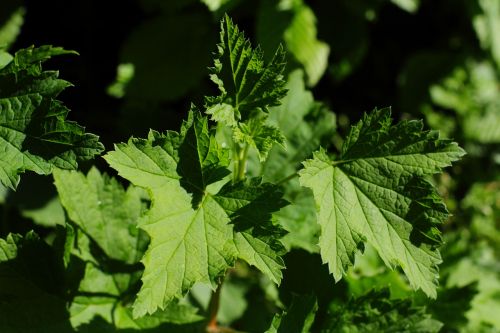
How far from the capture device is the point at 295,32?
300 cm

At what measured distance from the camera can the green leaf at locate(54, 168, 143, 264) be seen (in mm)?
1965

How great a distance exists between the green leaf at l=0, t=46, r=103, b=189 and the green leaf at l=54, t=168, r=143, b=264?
0.31 meters

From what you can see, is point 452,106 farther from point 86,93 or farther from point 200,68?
point 86,93

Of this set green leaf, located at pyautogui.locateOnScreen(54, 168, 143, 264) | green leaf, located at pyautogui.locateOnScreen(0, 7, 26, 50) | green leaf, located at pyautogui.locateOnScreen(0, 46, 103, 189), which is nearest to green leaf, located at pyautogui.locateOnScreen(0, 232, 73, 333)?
green leaf, located at pyautogui.locateOnScreen(54, 168, 143, 264)

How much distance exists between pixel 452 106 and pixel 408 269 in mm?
2414

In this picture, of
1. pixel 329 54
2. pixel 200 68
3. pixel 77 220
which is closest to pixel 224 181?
pixel 77 220

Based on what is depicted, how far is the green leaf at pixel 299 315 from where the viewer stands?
1.83m

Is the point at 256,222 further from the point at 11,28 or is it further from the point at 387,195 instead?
the point at 11,28

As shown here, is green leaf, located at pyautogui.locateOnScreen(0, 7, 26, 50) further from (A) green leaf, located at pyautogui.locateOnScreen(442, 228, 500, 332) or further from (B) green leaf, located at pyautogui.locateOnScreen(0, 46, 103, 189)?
(A) green leaf, located at pyautogui.locateOnScreen(442, 228, 500, 332)

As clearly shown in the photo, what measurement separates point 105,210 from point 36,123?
0.46 meters

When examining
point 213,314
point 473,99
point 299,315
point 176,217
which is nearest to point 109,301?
point 213,314

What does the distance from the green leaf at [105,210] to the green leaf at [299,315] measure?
568mm

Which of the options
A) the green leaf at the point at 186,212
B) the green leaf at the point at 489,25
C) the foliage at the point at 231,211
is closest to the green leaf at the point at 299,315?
the foliage at the point at 231,211

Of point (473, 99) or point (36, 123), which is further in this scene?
point (473, 99)
